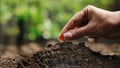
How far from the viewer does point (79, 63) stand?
1325 millimetres

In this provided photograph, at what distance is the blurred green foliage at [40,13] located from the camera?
12.5ft

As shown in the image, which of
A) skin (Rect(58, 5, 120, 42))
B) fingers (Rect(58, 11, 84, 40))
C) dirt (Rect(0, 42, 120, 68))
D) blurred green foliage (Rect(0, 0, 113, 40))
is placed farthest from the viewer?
blurred green foliage (Rect(0, 0, 113, 40))

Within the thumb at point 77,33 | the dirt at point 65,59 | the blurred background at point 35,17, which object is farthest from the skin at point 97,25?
the blurred background at point 35,17

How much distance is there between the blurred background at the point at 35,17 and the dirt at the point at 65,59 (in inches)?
94.1

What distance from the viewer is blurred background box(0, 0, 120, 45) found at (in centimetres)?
384

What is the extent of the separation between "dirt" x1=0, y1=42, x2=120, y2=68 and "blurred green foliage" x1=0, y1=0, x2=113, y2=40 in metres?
2.39

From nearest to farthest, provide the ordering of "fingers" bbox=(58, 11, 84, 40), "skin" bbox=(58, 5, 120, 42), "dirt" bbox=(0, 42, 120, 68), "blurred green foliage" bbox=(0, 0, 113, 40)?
"dirt" bbox=(0, 42, 120, 68)
"skin" bbox=(58, 5, 120, 42)
"fingers" bbox=(58, 11, 84, 40)
"blurred green foliage" bbox=(0, 0, 113, 40)

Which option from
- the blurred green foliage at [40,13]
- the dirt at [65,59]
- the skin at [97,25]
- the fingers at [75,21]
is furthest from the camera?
the blurred green foliage at [40,13]

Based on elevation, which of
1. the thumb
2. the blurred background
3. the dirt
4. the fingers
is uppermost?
the blurred background

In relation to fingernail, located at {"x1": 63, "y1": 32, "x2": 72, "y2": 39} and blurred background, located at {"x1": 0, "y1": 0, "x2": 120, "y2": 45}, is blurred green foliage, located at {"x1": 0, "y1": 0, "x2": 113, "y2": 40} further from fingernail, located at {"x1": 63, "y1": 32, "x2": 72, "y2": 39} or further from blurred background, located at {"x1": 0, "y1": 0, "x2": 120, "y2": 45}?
fingernail, located at {"x1": 63, "y1": 32, "x2": 72, "y2": 39}

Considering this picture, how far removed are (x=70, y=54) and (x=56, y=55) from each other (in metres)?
0.06

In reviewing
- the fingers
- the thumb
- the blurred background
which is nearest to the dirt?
the thumb

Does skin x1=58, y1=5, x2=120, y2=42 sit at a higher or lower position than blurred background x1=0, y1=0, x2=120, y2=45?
lower

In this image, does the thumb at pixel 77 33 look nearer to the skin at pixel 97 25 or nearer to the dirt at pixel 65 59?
the skin at pixel 97 25
